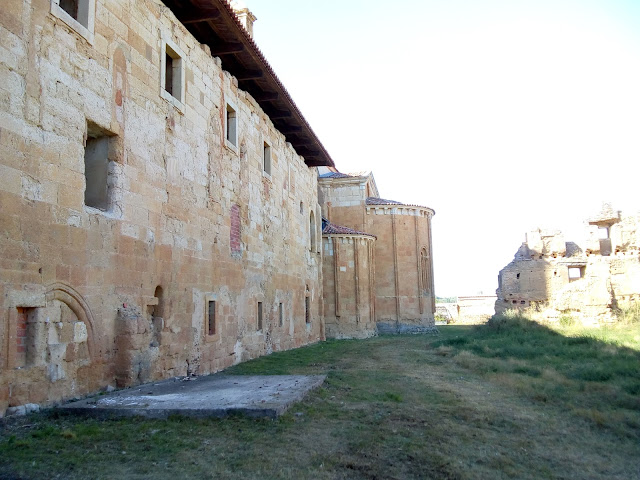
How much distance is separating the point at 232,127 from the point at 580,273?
17.1m

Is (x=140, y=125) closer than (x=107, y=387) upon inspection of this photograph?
No

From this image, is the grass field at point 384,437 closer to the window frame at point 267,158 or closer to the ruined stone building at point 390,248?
the window frame at point 267,158

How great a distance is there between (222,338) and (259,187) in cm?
449

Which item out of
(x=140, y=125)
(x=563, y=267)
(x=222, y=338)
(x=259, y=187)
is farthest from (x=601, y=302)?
(x=140, y=125)

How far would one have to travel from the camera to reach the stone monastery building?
19.0 ft

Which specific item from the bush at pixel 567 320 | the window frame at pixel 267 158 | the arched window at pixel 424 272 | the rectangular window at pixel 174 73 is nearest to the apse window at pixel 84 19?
the rectangular window at pixel 174 73

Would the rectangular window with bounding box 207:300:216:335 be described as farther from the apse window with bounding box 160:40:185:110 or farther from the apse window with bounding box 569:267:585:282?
the apse window with bounding box 569:267:585:282

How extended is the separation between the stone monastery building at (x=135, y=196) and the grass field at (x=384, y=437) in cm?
131

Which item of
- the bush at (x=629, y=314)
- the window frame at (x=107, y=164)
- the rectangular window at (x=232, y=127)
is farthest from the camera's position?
the bush at (x=629, y=314)

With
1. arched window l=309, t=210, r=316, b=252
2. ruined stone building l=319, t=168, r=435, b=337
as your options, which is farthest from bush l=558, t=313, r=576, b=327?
arched window l=309, t=210, r=316, b=252

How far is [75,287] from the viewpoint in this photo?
644 cm

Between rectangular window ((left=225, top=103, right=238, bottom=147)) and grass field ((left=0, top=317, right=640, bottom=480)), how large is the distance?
6168mm

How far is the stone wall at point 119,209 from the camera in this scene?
573 centimetres

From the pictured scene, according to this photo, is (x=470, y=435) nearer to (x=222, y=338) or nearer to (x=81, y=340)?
(x=81, y=340)
